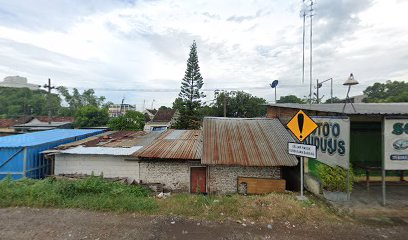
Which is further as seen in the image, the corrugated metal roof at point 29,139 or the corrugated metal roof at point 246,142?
the corrugated metal roof at point 29,139

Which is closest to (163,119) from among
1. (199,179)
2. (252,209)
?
(199,179)

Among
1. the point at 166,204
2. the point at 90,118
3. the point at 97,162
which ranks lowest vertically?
the point at 166,204

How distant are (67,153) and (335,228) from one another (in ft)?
35.0

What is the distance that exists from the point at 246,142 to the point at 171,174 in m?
3.97

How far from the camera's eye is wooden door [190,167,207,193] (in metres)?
10.3

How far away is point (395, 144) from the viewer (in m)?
6.27

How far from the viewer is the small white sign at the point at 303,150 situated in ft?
20.1

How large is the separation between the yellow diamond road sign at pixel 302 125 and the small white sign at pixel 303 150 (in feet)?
0.73

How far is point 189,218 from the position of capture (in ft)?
17.4

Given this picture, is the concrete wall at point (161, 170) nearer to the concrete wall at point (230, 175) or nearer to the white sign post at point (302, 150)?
the concrete wall at point (230, 175)

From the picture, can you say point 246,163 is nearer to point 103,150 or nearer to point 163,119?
point 103,150

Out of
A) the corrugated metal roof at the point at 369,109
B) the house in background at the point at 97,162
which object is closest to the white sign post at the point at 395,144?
the corrugated metal roof at the point at 369,109

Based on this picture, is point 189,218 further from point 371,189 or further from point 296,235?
point 371,189

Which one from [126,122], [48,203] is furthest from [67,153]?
[126,122]
